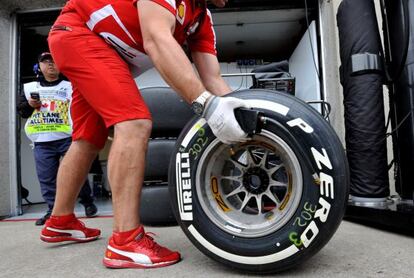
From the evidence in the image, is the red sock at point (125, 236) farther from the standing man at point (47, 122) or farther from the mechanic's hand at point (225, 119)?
the standing man at point (47, 122)

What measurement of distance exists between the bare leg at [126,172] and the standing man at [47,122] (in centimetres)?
189

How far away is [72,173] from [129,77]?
61 cm

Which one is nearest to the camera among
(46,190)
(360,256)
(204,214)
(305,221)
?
(305,221)

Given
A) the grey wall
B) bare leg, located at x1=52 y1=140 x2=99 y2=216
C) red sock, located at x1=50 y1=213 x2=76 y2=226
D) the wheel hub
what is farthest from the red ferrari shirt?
the grey wall

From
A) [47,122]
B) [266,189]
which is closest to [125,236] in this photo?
[266,189]

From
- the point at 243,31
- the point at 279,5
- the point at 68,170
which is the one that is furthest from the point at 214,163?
the point at 243,31

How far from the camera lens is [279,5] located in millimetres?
3992

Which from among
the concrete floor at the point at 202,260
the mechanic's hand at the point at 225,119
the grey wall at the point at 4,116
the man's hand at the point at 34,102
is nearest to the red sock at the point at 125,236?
the concrete floor at the point at 202,260

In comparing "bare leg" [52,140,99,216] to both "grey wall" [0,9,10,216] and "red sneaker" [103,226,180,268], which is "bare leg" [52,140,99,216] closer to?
"red sneaker" [103,226,180,268]

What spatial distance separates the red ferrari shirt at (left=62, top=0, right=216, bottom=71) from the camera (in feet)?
4.72

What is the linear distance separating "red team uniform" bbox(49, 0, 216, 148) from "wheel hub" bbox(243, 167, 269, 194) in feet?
1.47

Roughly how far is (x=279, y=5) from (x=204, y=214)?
3.31 m

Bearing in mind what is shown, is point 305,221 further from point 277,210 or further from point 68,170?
point 68,170

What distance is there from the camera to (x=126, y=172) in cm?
138
